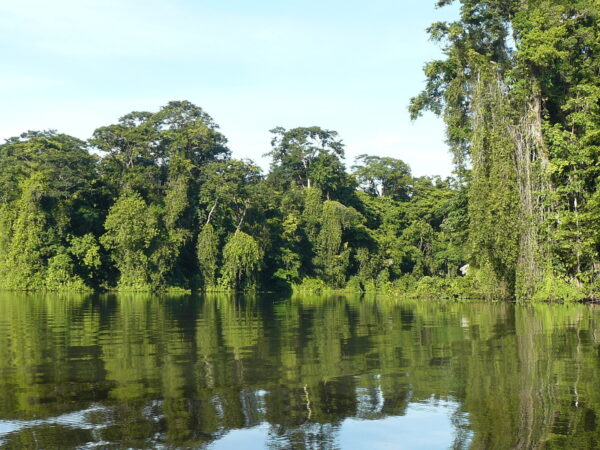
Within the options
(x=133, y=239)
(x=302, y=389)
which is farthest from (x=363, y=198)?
(x=302, y=389)

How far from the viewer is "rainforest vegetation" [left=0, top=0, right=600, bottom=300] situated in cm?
2975

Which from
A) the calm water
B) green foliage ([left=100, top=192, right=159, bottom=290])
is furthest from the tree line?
the calm water

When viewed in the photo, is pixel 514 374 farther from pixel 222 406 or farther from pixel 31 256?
pixel 31 256

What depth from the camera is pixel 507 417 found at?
7.32 meters

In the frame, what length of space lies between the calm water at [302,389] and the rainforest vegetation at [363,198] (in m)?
14.0

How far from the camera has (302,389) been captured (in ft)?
29.5

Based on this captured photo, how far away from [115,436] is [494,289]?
2719 centimetres

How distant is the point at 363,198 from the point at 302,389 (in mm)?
61394

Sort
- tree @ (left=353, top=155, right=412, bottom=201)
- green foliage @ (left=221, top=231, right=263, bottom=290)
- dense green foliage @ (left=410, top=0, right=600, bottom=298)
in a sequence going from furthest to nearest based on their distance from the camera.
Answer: tree @ (left=353, top=155, right=412, bottom=201) < green foliage @ (left=221, top=231, right=263, bottom=290) < dense green foliage @ (left=410, top=0, right=600, bottom=298)

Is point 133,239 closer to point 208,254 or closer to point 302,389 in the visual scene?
point 208,254

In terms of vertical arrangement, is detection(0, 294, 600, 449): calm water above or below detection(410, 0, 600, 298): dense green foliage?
below

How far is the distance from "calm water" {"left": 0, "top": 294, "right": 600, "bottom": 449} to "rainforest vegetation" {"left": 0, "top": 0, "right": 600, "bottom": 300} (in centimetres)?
1399

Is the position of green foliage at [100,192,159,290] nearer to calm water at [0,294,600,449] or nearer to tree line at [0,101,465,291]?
tree line at [0,101,465,291]

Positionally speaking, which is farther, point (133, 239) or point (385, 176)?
point (385, 176)
